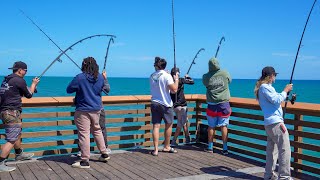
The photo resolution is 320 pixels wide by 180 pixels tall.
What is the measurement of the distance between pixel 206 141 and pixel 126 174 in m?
2.40

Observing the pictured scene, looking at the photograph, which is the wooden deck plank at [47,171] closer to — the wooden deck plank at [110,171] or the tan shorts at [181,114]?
the wooden deck plank at [110,171]

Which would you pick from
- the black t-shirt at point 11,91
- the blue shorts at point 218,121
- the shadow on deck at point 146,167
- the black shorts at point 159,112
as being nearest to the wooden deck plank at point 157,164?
the shadow on deck at point 146,167

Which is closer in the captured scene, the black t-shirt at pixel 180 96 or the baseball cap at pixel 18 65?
the baseball cap at pixel 18 65

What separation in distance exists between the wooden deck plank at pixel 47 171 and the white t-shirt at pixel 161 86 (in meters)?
1.87

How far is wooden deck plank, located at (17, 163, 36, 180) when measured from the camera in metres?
4.88

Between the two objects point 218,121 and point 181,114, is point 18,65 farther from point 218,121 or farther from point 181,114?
point 218,121

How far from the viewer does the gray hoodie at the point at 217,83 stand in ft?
20.6

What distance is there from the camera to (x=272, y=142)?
4.75 metres

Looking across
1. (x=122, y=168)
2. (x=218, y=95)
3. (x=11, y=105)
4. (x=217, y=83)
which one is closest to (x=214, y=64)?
(x=217, y=83)

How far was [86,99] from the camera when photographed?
17.4 ft

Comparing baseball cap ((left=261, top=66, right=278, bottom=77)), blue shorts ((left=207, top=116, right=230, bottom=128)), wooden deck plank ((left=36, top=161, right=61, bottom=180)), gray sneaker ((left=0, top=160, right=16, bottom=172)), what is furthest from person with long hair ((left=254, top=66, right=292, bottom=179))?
gray sneaker ((left=0, top=160, right=16, bottom=172))

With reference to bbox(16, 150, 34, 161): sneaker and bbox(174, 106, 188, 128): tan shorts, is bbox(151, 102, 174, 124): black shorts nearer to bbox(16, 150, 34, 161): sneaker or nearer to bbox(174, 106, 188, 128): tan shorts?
bbox(174, 106, 188, 128): tan shorts

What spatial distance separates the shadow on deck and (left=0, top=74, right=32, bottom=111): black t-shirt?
868mm

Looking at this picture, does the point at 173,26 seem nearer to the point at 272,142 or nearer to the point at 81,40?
the point at 81,40
